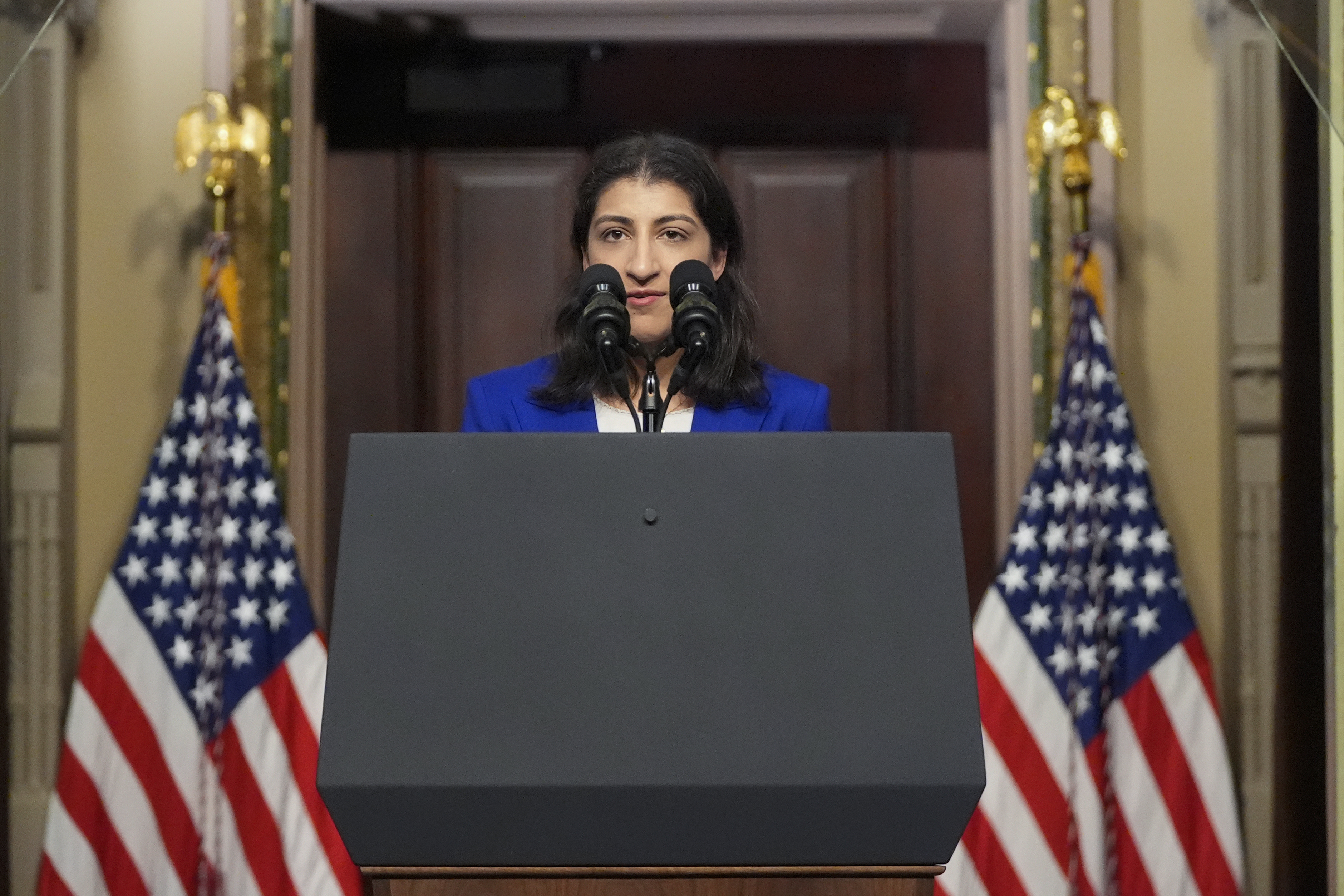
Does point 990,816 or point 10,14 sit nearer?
point 10,14

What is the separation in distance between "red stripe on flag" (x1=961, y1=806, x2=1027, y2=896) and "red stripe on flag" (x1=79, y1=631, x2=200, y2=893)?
1488 mm

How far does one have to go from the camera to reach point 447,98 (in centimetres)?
320

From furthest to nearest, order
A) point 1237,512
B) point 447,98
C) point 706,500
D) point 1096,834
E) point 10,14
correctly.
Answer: point 447,98, point 1237,512, point 1096,834, point 10,14, point 706,500

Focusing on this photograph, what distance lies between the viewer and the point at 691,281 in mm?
1413

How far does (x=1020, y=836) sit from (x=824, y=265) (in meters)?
1.32

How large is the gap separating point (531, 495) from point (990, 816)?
1871 mm

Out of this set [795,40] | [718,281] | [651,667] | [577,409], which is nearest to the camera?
[651,667]

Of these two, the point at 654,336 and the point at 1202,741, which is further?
the point at 1202,741

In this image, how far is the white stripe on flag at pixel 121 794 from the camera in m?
2.70

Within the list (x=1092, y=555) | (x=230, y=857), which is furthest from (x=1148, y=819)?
(x=230, y=857)

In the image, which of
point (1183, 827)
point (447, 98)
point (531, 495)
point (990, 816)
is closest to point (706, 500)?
point (531, 495)

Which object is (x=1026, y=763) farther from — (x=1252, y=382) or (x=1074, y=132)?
(x=1074, y=132)

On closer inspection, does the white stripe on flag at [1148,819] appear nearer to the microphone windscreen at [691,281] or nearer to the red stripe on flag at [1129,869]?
the red stripe on flag at [1129,869]

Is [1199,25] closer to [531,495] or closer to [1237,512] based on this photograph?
[1237,512]
